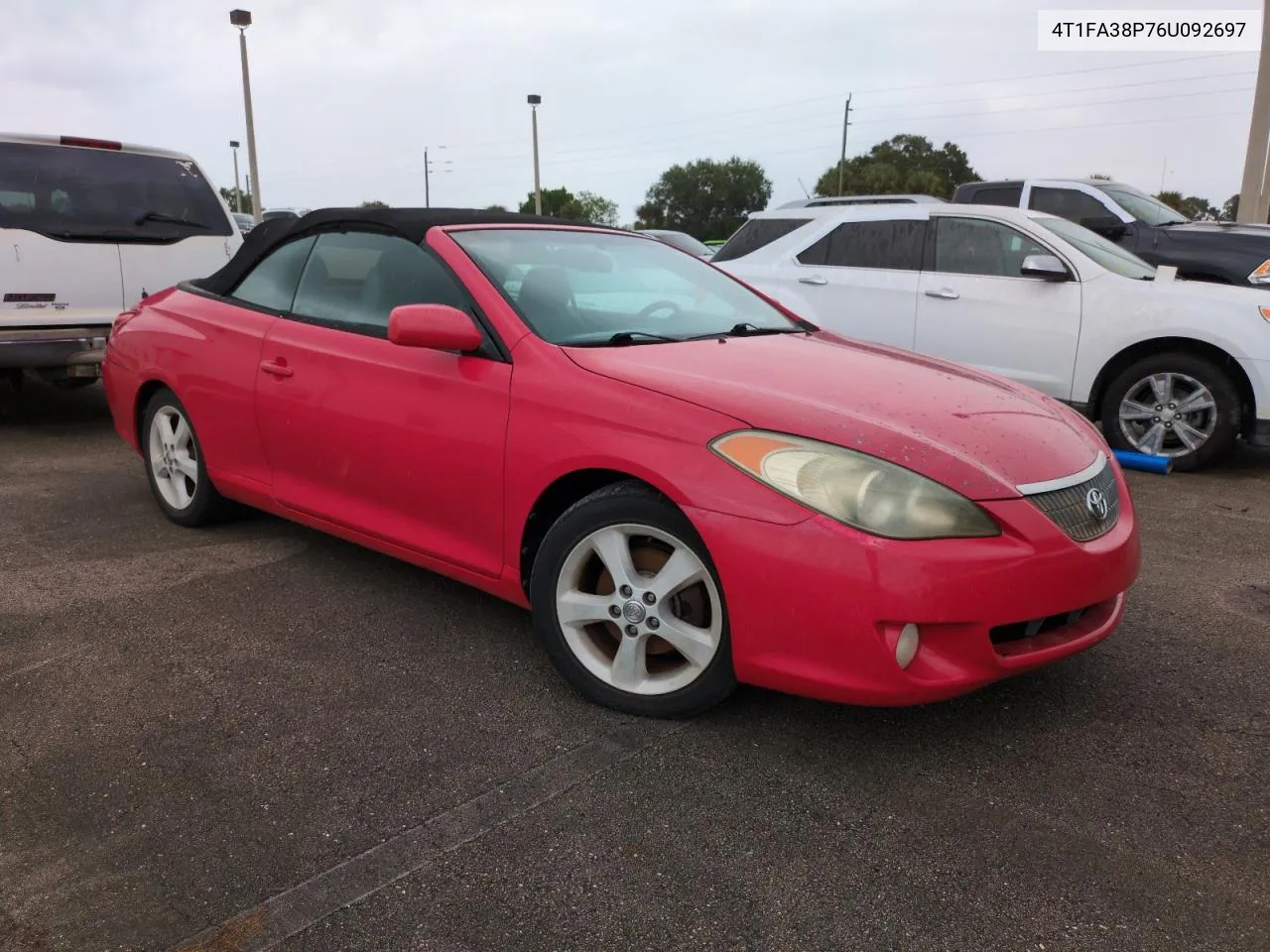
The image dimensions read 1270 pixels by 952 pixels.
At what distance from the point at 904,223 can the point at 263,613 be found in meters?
5.15

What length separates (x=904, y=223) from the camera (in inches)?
275

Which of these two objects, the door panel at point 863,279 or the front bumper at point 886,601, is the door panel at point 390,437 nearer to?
the front bumper at point 886,601

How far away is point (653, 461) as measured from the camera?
8.84 feet

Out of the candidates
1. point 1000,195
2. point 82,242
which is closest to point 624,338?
point 82,242

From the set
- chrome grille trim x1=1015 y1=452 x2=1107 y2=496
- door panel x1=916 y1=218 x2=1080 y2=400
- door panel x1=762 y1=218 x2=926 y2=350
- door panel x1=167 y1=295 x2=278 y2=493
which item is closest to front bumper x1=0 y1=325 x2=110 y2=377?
door panel x1=167 y1=295 x2=278 y2=493

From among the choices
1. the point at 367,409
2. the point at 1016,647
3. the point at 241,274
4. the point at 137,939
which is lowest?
the point at 137,939

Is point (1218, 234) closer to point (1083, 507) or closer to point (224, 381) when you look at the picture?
point (1083, 507)

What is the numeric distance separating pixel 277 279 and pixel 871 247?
4.42 m

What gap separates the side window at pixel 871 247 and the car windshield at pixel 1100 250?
79 cm

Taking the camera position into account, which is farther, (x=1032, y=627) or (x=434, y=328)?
(x=434, y=328)

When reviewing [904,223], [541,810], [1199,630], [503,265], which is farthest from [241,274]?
[904,223]

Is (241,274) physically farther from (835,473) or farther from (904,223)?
(904,223)

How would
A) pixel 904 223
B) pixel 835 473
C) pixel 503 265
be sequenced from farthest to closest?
pixel 904 223
pixel 503 265
pixel 835 473

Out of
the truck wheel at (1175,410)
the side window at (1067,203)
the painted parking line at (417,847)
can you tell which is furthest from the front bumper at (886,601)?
the side window at (1067,203)
